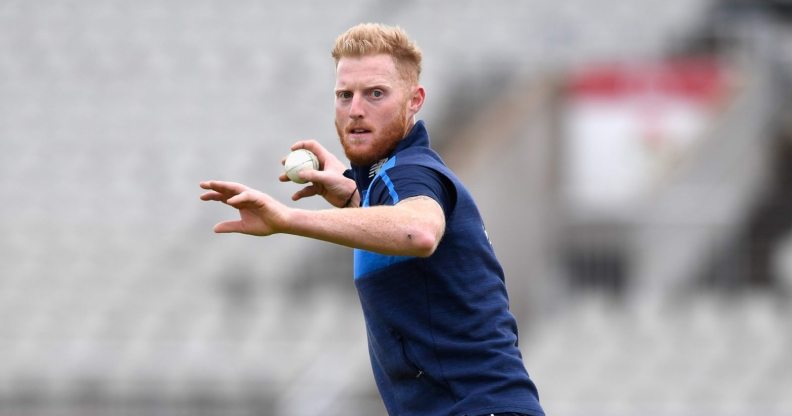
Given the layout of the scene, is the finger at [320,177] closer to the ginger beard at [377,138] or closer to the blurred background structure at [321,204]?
the ginger beard at [377,138]

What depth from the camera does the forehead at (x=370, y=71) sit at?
4.04 m

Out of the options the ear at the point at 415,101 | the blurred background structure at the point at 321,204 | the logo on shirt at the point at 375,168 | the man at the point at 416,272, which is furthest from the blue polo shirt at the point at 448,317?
the blurred background structure at the point at 321,204

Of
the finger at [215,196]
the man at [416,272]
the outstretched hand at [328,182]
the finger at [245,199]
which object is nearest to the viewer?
the finger at [245,199]

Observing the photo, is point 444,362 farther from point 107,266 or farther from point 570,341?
point 107,266

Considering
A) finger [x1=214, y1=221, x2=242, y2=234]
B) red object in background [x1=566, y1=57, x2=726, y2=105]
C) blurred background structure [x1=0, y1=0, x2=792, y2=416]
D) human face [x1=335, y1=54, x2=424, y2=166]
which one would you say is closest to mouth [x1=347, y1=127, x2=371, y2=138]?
human face [x1=335, y1=54, x2=424, y2=166]

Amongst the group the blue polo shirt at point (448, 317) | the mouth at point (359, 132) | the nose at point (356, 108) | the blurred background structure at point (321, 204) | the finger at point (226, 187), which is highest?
the blurred background structure at point (321, 204)

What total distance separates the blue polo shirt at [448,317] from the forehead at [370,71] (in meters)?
0.24

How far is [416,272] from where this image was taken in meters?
3.87

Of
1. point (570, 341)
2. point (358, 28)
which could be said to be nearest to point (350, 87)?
point (358, 28)

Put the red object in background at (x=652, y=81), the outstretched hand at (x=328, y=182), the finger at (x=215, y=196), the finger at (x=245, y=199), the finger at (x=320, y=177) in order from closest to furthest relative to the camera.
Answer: the finger at (x=245, y=199) < the finger at (x=215, y=196) < the finger at (x=320, y=177) < the outstretched hand at (x=328, y=182) < the red object in background at (x=652, y=81)

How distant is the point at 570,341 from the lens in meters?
11.7

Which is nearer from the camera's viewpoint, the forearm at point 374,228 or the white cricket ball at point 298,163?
the forearm at point 374,228

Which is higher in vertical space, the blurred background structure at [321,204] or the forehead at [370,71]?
the blurred background structure at [321,204]

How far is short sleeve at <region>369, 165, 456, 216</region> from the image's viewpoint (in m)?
3.67
